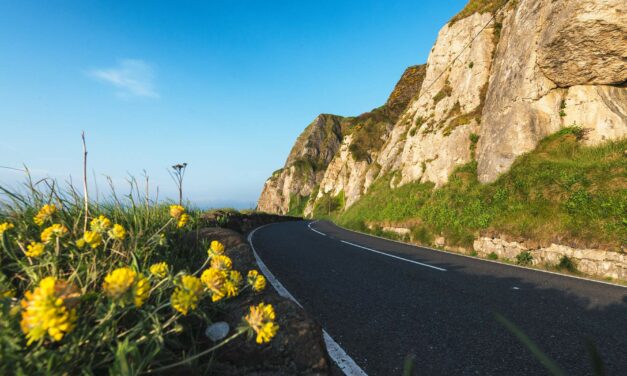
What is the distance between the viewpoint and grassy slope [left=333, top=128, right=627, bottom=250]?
305 inches

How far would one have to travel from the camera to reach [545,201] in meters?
9.52

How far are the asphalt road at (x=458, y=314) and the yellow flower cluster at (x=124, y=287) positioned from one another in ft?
7.14

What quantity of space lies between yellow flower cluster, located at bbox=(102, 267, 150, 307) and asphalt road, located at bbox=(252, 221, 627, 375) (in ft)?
7.14

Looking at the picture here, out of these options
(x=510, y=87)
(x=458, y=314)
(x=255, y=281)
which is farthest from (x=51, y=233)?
(x=510, y=87)

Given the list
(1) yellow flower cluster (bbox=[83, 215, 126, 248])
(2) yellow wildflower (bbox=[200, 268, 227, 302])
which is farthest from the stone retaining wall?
(1) yellow flower cluster (bbox=[83, 215, 126, 248])

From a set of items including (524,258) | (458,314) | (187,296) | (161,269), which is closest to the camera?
(187,296)

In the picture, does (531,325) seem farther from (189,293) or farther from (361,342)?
(189,293)

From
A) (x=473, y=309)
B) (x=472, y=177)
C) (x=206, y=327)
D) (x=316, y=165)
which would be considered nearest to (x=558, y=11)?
(x=472, y=177)

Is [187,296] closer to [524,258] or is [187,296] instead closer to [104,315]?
[104,315]

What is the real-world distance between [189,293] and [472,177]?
15.9 metres

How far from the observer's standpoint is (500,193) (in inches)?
449

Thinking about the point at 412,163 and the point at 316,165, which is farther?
the point at 316,165

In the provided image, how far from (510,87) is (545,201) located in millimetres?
7551

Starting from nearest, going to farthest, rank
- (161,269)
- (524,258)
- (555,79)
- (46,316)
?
(46,316)
(161,269)
(524,258)
(555,79)
